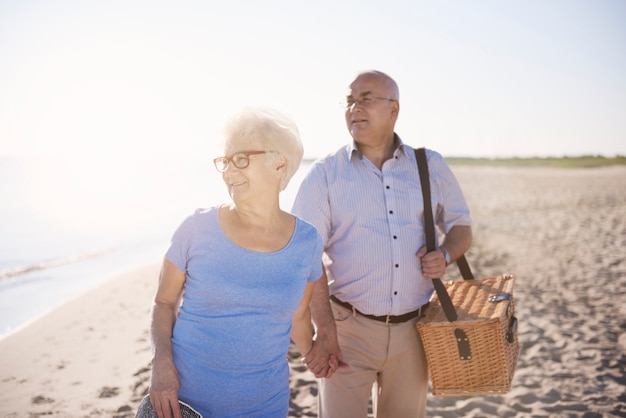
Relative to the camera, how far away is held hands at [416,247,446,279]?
2625mm

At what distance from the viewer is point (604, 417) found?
3.92 metres

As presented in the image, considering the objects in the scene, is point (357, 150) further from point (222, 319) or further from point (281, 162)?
point (222, 319)

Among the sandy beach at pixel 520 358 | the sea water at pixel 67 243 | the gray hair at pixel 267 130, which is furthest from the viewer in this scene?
the sea water at pixel 67 243

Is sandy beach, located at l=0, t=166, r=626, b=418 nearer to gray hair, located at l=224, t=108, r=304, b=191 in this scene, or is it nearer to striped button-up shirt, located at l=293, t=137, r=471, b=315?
striped button-up shirt, located at l=293, t=137, r=471, b=315

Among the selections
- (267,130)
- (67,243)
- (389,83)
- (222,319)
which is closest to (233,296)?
(222,319)

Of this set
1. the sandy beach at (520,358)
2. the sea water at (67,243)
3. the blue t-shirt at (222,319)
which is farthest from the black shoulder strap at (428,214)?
the sea water at (67,243)

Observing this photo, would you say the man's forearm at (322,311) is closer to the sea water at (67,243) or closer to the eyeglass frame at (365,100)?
the eyeglass frame at (365,100)

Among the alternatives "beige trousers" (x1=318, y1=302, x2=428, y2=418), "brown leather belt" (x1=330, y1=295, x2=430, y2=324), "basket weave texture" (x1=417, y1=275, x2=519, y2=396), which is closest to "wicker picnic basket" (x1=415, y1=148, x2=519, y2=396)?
"basket weave texture" (x1=417, y1=275, x2=519, y2=396)

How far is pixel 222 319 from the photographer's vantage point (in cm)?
178

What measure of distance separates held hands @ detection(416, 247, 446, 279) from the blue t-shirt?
3.55 feet

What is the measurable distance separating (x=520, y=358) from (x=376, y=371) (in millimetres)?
3038

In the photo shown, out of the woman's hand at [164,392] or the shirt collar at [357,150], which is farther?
the shirt collar at [357,150]

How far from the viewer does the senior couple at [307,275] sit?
178cm

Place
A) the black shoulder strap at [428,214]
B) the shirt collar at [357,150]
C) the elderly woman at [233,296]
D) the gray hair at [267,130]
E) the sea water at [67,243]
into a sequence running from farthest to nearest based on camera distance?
the sea water at [67,243] → the shirt collar at [357,150] → the black shoulder strap at [428,214] → the gray hair at [267,130] → the elderly woman at [233,296]
